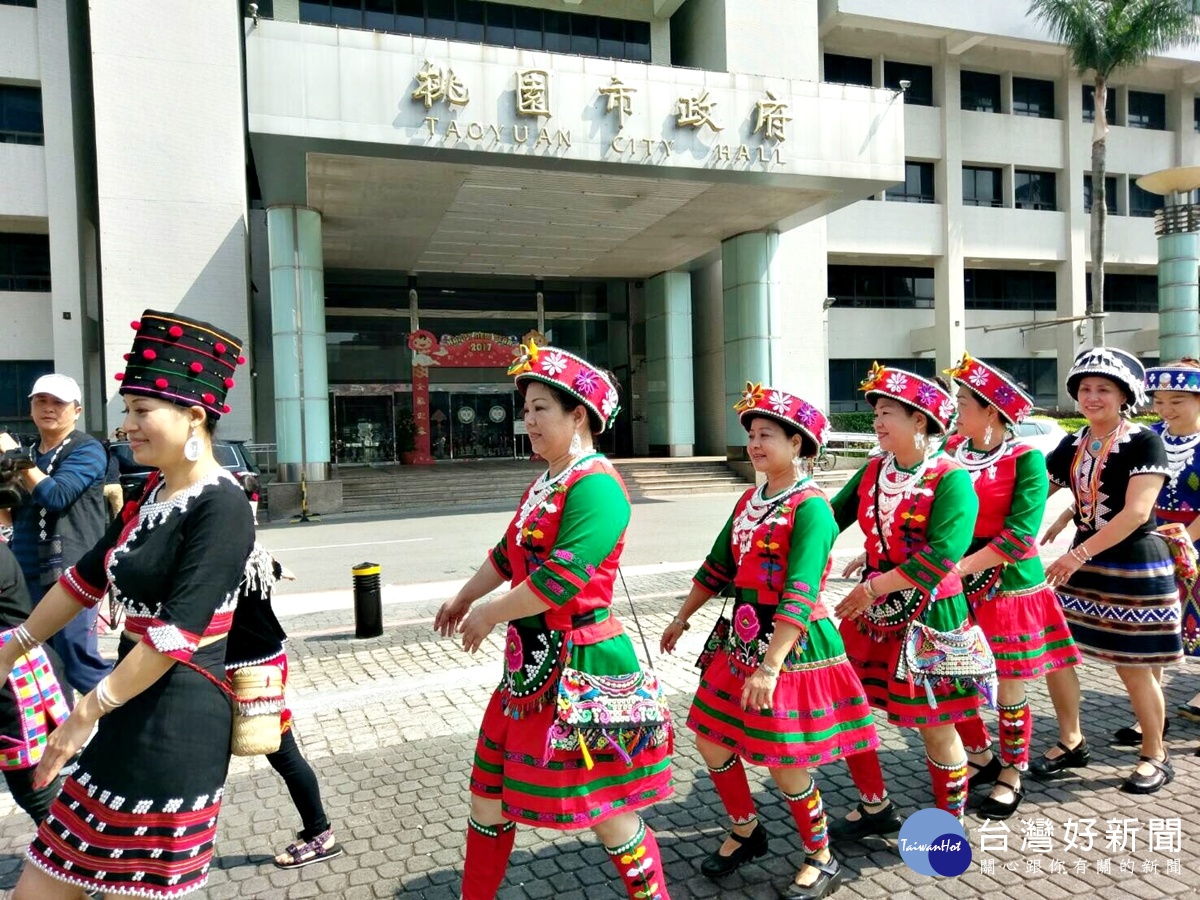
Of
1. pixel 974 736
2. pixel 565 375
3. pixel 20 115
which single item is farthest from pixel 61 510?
pixel 20 115

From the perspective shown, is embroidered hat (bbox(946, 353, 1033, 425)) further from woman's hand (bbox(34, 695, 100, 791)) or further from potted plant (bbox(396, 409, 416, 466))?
potted plant (bbox(396, 409, 416, 466))

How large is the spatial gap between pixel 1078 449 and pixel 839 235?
23.8m

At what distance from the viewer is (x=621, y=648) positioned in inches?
99.2

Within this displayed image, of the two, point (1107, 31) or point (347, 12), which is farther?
point (1107, 31)

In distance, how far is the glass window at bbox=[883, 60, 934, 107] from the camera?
89.9 feet

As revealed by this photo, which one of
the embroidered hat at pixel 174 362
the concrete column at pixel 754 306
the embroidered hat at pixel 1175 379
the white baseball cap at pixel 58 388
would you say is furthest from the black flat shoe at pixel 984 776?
the concrete column at pixel 754 306

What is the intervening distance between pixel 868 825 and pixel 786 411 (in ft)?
6.08

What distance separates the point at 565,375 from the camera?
2539 millimetres

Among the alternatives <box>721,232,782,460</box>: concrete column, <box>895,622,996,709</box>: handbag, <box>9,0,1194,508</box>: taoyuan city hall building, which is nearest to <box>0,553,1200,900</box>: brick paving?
<box>895,622,996,709</box>: handbag

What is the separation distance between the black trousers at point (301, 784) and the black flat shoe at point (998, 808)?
293 centimetres

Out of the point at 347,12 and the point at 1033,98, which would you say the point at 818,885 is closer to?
the point at 347,12

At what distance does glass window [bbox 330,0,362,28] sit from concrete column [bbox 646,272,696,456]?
10.9 m

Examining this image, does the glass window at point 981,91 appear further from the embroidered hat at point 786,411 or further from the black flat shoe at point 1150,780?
the embroidered hat at point 786,411

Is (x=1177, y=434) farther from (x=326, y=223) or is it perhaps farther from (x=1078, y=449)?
(x=326, y=223)
